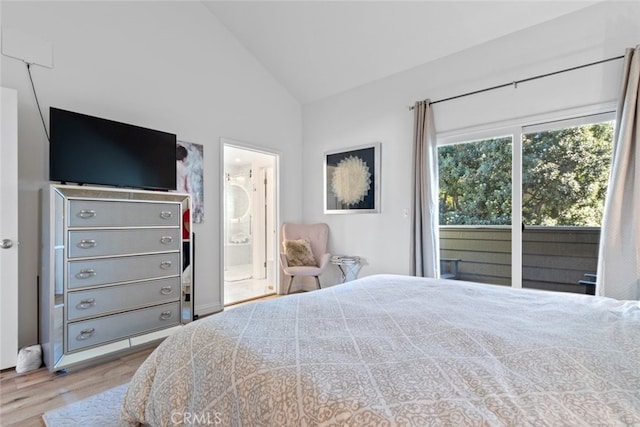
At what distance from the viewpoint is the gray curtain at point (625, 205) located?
7.62ft

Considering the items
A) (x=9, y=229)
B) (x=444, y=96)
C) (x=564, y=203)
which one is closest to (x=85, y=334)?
(x=9, y=229)

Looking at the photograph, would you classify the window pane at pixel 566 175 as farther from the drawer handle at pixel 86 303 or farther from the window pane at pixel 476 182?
the drawer handle at pixel 86 303

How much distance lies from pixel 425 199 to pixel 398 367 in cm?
271

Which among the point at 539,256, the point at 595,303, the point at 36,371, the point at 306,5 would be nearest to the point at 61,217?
the point at 36,371

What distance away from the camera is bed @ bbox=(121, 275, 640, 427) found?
698 millimetres

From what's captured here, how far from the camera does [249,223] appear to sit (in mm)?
6211

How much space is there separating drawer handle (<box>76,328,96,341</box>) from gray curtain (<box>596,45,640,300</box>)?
12.5 ft

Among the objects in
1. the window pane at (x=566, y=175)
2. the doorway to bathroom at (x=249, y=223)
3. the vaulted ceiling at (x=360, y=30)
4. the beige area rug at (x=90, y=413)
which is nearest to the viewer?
the beige area rug at (x=90, y=413)

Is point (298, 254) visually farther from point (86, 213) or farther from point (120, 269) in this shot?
point (86, 213)

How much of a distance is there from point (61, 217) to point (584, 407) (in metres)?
2.85

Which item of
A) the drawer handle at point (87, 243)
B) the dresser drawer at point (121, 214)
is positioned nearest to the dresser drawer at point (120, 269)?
the drawer handle at point (87, 243)

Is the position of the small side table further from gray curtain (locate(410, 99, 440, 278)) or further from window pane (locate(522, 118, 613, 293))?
window pane (locate(522, 118, 613, 293))

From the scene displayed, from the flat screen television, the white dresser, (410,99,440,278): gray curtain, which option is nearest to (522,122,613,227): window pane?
(410,99,440,278): gray curtain

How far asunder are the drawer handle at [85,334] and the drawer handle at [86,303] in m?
0.17
